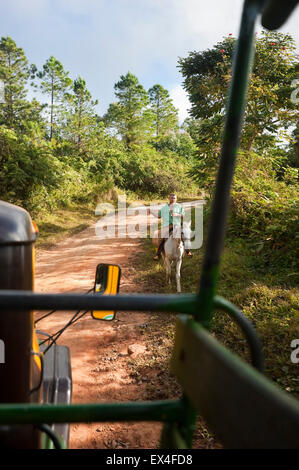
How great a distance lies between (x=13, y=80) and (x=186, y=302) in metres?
28.3

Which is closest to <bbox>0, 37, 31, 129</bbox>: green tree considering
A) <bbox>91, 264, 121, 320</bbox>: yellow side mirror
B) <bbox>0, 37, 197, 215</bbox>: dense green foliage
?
<bbox>0, 37, 197, 215</bbox>: dense green foliage

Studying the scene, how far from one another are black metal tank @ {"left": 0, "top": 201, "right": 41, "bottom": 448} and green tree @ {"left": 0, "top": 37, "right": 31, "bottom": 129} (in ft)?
80.7

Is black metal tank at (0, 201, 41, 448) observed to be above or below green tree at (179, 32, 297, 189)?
below

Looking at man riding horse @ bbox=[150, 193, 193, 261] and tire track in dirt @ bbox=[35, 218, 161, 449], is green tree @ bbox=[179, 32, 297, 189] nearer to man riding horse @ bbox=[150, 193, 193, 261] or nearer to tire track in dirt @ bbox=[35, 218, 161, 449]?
man riding horse @ bbox=[150, 193, 193, 261]

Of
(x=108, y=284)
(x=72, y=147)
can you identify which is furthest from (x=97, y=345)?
(x=72, y=147)

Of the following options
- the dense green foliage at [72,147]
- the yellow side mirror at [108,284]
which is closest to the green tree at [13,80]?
the dense green foliage at [72,147]

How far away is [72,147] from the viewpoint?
19.8 meters

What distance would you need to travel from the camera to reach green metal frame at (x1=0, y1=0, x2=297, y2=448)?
2.23 ft

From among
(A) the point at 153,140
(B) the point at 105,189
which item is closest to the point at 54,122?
(B) the point at 105,189

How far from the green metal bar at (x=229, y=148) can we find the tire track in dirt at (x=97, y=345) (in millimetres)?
2579

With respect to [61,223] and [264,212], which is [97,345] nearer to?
[264,212]

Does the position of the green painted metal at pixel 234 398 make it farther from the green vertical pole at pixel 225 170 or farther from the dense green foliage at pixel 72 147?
the dense green foliage at pixel 72 147

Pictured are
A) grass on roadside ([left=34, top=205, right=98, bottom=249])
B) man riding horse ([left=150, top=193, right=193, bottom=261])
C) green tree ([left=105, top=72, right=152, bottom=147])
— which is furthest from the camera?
green tree ([left=105, top=72, right=152, bottom=147])

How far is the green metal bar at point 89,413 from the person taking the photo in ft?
2.32
